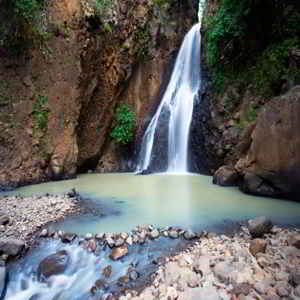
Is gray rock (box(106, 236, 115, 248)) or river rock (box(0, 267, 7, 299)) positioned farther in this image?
gray rock (box(106, 236, 115, 248))

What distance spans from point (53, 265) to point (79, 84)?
6376 mm

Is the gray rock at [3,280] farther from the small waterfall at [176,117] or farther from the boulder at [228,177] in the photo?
the small waterfall at [176,117]

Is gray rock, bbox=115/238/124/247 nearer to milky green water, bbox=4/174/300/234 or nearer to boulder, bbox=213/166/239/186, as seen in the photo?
milky green water, bbox=4/174/300/234

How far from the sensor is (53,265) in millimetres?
2717

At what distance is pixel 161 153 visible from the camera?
8805mm

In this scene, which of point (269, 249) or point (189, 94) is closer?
point (269, 249)

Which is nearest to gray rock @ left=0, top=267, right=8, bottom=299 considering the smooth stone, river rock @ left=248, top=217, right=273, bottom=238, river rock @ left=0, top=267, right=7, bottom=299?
river rock @ left=0, top=267, right=7, bottom=299

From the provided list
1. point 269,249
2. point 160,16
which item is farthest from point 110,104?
point 269,249

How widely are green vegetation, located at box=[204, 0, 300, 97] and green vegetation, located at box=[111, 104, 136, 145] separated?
11.5 ft

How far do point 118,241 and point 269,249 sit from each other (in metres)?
1.78

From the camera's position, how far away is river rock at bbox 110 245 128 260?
2795 millimetres

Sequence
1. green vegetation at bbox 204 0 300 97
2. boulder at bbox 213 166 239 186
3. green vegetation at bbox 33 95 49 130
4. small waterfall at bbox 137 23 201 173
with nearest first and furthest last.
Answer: boulder at bbox 213 166 239 186
green vegetation at bbox 204 0 300 97
green vegetation at bbox 33 95 49 130
small waterfall at bbox 137 23 201 173

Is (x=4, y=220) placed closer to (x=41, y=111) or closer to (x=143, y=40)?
(x=41, y=111)

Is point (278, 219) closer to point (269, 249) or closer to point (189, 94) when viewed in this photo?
point (269, 249)
